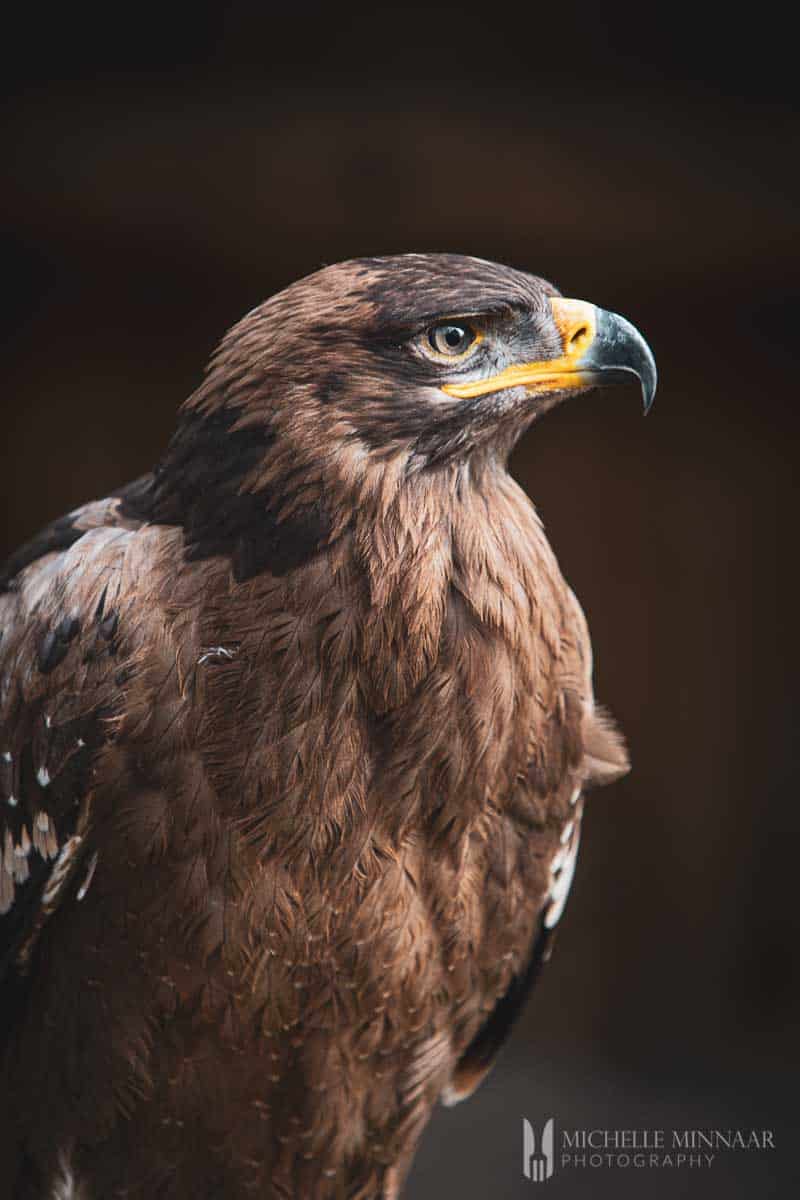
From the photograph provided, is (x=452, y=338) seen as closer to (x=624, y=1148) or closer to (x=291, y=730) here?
(x=291, y=730)

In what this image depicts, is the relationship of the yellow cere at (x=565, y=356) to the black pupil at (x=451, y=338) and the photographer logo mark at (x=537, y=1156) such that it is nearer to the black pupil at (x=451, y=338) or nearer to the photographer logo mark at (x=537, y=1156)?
the black pupil at (x=451, y=338)

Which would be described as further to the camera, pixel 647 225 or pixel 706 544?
pixel 706 544

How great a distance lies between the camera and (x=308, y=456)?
6.52 feet

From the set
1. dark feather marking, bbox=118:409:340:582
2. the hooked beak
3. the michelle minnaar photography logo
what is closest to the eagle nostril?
the hooked beak

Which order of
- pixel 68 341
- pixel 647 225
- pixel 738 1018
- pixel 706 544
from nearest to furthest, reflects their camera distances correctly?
pixel 647 225 → pixel 68 341 → pixel 706 544 → pixel 738 1018

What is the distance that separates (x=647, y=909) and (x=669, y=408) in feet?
5.87

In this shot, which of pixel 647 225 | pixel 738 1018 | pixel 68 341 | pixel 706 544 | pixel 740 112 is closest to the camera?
pixel 740 112

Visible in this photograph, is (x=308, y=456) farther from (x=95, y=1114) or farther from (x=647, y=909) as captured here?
(x=647, y=909)

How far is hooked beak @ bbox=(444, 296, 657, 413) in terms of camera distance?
205 cm

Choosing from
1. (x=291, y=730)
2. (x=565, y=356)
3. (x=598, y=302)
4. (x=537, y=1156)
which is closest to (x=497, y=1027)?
(x=291, y=730)

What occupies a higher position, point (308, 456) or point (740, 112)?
point (740, 112)

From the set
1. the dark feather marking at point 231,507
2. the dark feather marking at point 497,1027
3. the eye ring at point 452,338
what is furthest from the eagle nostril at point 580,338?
the dark feather marking at point 497,1027

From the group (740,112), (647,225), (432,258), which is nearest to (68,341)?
(647,225)

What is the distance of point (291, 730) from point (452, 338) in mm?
635
